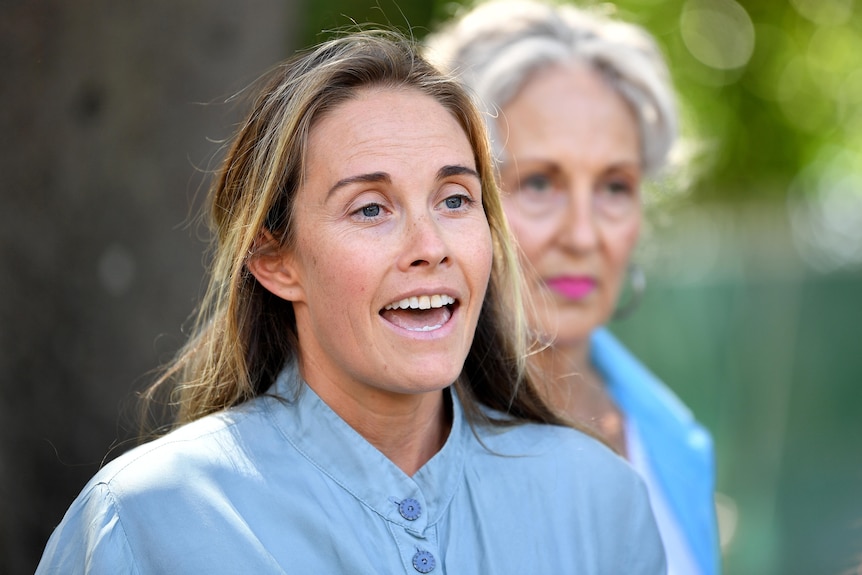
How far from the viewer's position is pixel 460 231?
233 centimetres

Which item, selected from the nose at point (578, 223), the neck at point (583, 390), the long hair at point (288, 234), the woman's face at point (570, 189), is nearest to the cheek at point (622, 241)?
the woman's face at point (570, 189)

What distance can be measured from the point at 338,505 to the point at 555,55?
6.98 feet

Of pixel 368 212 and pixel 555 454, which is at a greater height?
pixel 368 212

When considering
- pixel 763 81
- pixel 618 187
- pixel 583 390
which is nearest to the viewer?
pixel 618 187

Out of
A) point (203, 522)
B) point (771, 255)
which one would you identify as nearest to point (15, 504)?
point (203, 522)

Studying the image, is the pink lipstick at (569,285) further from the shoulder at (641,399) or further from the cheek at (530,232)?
the shoulder at (641,399)

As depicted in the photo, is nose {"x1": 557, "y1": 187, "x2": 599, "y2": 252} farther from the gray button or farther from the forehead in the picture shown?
the gray button

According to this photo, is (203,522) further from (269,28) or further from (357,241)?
(269,28)

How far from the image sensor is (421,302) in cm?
225

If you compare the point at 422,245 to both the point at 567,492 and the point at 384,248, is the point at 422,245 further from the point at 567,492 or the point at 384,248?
the point at 567,492

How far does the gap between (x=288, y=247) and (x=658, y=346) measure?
271 inches

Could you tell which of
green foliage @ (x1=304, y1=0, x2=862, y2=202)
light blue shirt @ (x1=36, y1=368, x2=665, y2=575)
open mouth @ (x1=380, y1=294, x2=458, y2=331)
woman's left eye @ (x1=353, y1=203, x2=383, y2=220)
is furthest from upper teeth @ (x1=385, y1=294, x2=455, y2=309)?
green foliage @ (x1=304, y1=0, x2=862, y2=202)

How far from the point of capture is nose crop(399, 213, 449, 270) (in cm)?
222

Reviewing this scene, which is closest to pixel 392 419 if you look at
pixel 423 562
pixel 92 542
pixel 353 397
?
pixel 353 397
